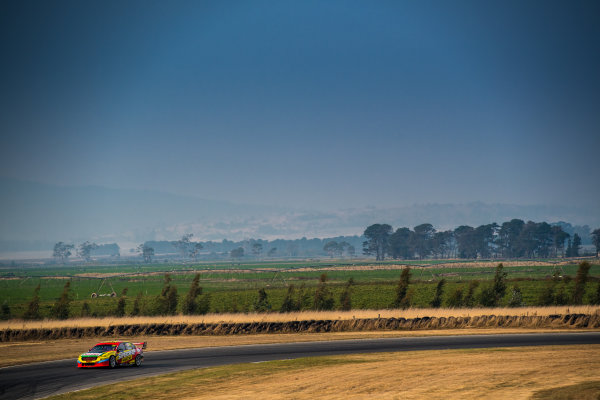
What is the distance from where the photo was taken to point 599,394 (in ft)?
81.7

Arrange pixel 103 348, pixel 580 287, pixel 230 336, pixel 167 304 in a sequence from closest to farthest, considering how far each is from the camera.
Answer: pixel 103 348 < pixel 230 336 < pixel 580 287 < pixel 167 304

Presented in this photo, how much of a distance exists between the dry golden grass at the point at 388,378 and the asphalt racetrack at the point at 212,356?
230 cm

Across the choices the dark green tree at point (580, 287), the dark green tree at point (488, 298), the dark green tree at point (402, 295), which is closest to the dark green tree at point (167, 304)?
the dark green tree at point (402, 295)

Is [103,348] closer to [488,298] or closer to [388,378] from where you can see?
[388,378]

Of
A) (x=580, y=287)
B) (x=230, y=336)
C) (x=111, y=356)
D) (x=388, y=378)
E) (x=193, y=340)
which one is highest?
(x=580, y=287)

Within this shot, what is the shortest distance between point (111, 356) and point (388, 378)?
50.3 ft

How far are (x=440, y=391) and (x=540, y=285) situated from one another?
77.8 meters

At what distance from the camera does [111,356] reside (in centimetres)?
3619

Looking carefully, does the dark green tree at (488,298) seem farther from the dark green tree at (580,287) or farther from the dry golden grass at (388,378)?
the dry golden grass at (388,378)

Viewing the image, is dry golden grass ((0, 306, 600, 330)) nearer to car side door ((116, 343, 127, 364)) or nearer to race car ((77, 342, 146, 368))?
race car ((77, 342, 146, 368))

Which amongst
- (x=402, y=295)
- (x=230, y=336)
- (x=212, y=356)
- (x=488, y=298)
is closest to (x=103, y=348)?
(x=212, y=356)

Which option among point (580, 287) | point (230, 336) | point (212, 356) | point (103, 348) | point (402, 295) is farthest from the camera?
point (402, 295)

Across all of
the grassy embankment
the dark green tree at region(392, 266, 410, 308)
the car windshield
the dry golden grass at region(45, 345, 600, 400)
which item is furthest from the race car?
the dark green tree at region(392, 266, 410, 308)

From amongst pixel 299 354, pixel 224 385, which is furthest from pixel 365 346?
pixel 224 385
